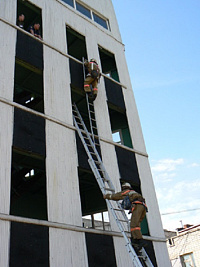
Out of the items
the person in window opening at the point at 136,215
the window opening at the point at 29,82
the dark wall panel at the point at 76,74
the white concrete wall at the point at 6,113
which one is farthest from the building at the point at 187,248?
the white concrete wall at the point at 6,113

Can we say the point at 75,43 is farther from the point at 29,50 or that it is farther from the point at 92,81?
the point at 29,50

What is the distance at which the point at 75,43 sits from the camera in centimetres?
1521

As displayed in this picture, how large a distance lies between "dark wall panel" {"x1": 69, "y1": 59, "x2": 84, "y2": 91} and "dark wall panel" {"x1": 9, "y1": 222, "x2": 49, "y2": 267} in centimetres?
618

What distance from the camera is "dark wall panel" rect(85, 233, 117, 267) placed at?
878cm

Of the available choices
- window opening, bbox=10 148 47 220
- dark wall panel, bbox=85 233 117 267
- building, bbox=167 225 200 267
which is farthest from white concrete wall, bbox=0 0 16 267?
building, bbox=167 225 200 267

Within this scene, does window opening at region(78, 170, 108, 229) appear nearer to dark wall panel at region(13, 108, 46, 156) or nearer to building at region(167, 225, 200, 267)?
dark wall panel at region(13, 108, 46, 156)

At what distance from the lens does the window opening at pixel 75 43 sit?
14.5 m

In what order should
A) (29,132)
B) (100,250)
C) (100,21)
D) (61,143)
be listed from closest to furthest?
(100,250), (29,132), (61,143), (100,21)

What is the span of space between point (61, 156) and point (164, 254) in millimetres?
5286

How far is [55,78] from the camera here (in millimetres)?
11641

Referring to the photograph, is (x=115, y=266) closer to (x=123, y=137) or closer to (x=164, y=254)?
(x=164, y=254)

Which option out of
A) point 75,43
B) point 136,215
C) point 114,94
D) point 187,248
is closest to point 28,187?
point 114,94

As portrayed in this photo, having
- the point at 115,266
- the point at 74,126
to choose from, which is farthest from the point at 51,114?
the point at 115,266

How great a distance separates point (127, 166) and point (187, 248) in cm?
1643
